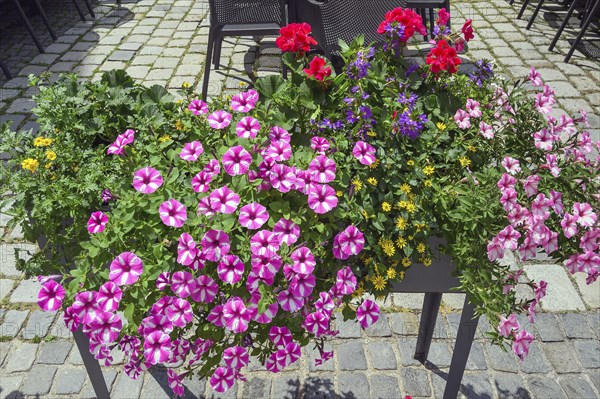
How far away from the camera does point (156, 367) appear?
261 centimetres

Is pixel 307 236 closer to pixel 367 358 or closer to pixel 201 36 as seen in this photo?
pixel 367 358

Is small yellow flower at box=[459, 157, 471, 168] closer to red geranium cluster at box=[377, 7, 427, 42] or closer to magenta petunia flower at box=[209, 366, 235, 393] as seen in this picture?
red geranium cluster at box=[377, 7, 427, 42]

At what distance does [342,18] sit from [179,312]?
303cm

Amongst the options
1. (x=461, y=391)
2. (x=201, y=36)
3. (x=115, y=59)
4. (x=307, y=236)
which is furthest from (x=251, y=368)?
(x=201, y=36)

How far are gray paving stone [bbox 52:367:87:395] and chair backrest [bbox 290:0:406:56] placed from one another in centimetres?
264

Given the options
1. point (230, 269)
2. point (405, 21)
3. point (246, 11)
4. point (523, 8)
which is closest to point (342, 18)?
point (246, 11)

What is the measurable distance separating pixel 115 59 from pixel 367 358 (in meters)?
4.23

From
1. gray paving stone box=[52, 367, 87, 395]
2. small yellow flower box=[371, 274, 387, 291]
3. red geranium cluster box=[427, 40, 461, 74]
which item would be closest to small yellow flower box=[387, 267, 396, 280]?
small yellow flower box=[371, 274, 387, 291]

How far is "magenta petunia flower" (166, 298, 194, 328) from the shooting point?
1.38 metres

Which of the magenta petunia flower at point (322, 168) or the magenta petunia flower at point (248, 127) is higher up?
the magenta petunia flower at point (248, 127)

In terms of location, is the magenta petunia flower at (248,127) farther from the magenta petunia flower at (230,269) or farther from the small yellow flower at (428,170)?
the small yellow flower at (428,170)

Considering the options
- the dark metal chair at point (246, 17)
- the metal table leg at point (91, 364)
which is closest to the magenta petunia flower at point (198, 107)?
the metal table leg at point (91, 364)

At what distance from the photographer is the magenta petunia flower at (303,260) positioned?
1.36 m

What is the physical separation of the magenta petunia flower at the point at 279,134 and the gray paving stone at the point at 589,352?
2042 mm
